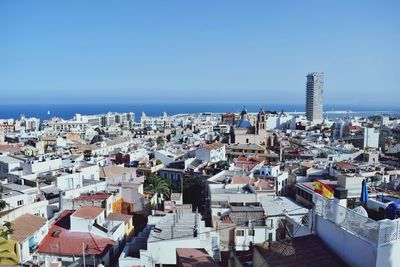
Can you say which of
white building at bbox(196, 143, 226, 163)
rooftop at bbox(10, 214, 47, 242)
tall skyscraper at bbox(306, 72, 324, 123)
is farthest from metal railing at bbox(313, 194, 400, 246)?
tall skyscraper at bbox(306, 72, 324, 123)

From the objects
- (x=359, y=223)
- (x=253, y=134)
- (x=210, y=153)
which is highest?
(x=359, y=223)

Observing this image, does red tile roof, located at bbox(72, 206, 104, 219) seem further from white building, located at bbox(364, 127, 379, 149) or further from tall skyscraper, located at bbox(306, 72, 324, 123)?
tall skyscraper, located at bbox(306, 72, 324, 123)

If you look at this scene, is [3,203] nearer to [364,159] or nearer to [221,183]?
[221,183]

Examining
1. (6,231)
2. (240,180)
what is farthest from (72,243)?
(240,180)

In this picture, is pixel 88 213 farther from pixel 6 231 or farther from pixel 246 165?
pixel 246 165

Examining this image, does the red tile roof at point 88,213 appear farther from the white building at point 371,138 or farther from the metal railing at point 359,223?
the white building at point 371,138

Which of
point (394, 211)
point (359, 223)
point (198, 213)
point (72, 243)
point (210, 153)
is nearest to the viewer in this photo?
point (359, 223)
